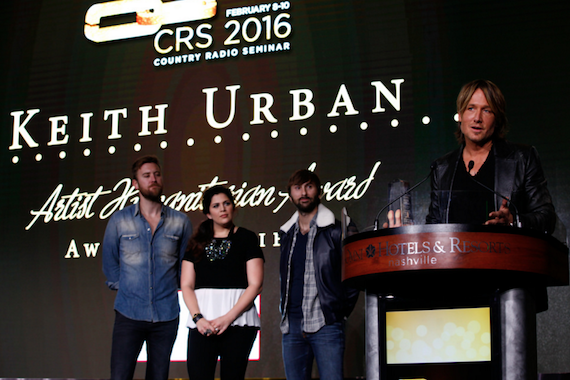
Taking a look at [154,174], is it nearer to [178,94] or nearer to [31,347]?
[178,94]

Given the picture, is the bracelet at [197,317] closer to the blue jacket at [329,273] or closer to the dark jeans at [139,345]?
the dark jeans at [139,345]

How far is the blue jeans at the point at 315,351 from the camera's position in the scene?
3.13m

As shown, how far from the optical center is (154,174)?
3471 millimetres

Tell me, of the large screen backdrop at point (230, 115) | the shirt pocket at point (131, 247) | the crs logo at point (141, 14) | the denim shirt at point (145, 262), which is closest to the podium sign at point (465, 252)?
the denim shirt at point (145, 262)

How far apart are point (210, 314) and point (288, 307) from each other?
0.37 metres

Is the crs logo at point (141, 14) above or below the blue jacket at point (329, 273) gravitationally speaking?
above

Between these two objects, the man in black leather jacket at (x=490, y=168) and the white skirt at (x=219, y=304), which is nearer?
the man in black leather jacket at (x=490, y=168)

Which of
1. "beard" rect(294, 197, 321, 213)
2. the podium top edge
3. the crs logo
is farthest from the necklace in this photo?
the crs logo

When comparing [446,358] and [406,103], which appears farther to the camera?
[406,103]

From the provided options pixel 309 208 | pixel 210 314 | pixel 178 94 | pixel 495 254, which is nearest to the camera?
pixel 495 254

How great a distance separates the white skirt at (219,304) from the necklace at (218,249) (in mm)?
148

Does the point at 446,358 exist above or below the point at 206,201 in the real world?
below

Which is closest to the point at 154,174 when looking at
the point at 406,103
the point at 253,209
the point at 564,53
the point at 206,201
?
the point at 206,201

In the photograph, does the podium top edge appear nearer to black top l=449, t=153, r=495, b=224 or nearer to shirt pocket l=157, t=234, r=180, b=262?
black top l=449, t=153, r=495, b=224
